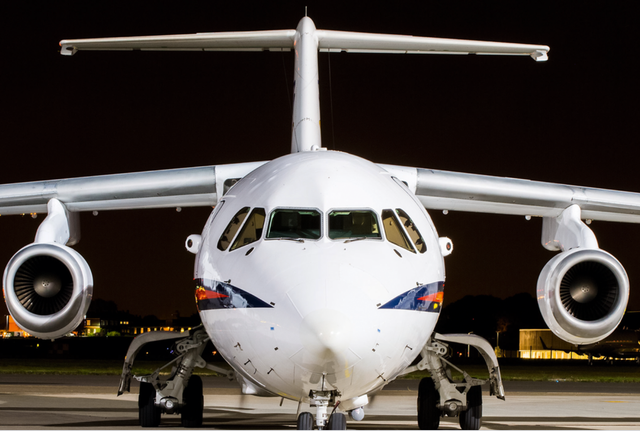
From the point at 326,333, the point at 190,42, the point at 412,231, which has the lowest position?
the point at 326,333

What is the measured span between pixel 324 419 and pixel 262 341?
0.88 meters

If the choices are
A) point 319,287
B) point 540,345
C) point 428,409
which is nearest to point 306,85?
point 428,409

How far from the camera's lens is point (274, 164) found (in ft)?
23.9

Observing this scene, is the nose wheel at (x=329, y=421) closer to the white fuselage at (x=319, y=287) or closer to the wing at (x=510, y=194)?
the white fuselage at (x=319, y=287)

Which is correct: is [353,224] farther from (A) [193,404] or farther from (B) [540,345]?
(B) [540,345]

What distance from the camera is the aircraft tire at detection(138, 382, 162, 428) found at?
9.41 m

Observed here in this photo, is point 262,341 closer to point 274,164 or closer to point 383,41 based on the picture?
point 274,164

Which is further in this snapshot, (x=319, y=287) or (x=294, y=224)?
(x=294, y=224)

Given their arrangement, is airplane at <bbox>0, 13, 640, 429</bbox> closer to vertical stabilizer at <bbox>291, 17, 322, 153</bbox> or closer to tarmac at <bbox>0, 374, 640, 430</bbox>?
vertical stabilizer at <bbox>291, 17, 322, 153</bbox>

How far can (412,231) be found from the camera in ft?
21.8

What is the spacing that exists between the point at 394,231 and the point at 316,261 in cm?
104

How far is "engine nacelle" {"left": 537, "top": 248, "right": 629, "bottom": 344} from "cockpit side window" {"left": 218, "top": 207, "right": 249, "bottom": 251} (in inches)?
134

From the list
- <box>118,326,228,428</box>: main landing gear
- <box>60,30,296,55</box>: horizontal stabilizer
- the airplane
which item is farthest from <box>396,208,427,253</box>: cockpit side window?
<box>60,30,296,55</box>: horizontal stabilizer

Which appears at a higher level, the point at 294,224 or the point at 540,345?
the point at 540,345
